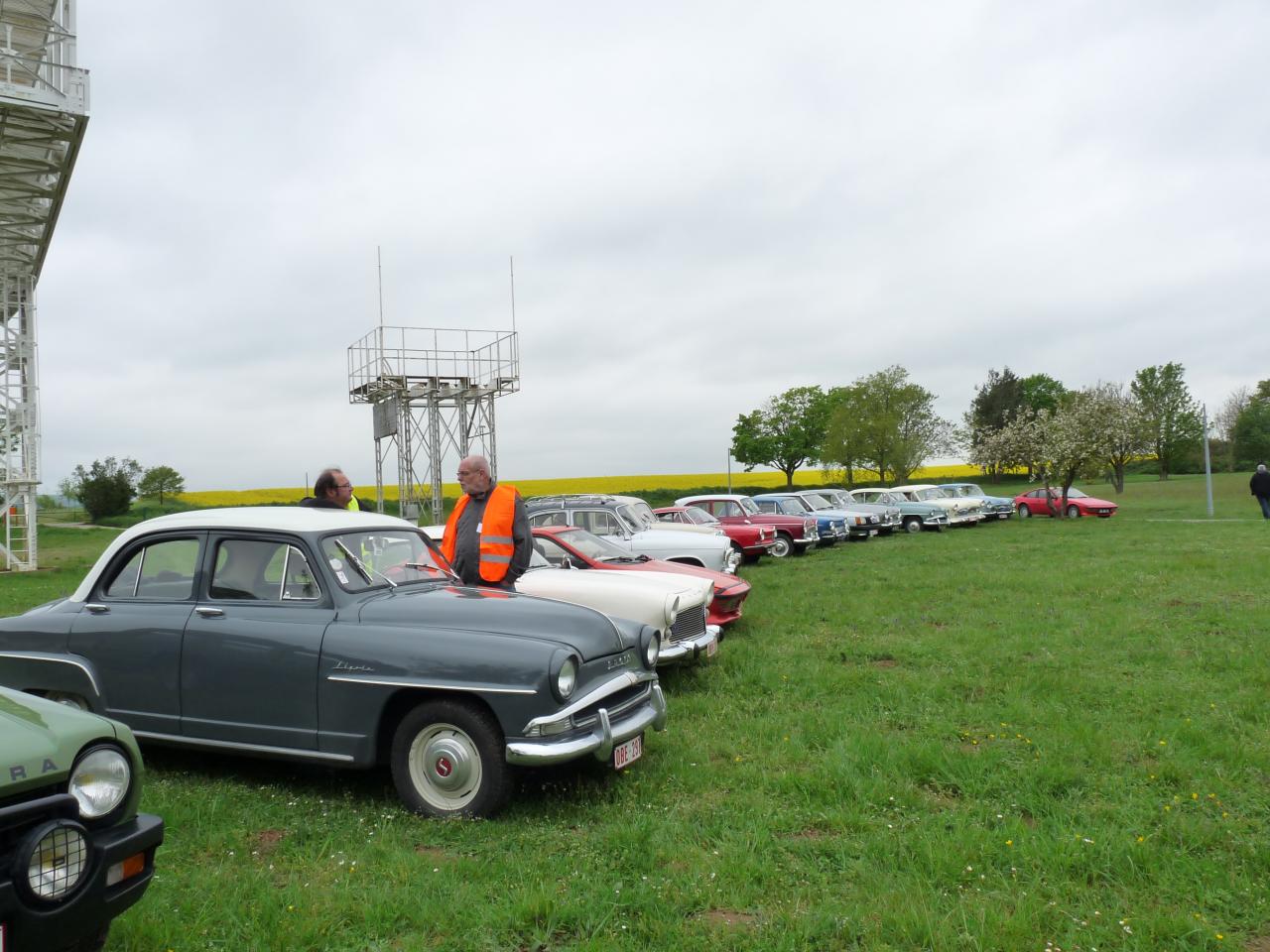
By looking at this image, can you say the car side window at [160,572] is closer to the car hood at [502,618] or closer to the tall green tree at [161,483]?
the car hood at [502,618]

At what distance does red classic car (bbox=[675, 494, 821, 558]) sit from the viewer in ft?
66.7

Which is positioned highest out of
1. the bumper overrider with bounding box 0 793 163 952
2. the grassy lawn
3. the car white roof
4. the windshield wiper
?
the car white roof

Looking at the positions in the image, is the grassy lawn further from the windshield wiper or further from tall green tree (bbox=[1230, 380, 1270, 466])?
tall green tree (bbox=[1230, 380, 1270, 466])

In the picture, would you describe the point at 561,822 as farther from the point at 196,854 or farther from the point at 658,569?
the point at 658,569

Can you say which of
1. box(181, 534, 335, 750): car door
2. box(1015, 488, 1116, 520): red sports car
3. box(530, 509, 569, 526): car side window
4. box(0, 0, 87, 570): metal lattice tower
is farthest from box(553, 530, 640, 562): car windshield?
box(1015, 488, 1116, 520): red sports car

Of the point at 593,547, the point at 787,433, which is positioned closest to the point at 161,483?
the point at 787,433

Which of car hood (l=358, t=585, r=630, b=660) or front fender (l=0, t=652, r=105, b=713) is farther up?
car hood (l=358, t=585, r=630, b=660)

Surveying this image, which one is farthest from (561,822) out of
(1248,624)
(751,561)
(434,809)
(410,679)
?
(751,561)

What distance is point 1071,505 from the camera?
32719 mm

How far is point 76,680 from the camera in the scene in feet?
16.8

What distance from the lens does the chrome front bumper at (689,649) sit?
23.5ft

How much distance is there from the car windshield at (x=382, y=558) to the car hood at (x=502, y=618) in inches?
6.6

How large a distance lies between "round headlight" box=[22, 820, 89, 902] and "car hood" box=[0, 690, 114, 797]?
159 millimetres

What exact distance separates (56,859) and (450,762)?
2018 millimetres
